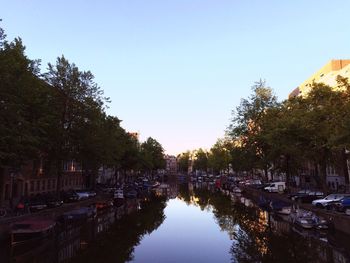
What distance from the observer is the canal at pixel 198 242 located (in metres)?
30.1

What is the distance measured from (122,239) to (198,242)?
770cm

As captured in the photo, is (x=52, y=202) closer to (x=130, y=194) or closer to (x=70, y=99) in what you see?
(x=70, y=99)

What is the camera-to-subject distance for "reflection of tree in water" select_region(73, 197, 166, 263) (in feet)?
98.5

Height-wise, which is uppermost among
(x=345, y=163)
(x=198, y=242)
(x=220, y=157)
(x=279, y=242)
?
(x=220, y=157)

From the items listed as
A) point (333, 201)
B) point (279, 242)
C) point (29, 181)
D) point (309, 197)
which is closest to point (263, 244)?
point (279, 242)

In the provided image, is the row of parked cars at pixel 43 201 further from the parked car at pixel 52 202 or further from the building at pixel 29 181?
the building at pixel 29 181

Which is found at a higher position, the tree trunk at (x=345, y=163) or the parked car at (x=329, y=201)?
the tree trunk at (x=345, y=163)

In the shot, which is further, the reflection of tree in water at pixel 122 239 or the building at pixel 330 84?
the building at pixel 330 84

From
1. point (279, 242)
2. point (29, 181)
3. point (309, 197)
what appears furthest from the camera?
point (29, 181)

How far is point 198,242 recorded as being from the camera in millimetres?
38219

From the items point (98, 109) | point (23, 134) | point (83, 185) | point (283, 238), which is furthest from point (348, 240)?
point (83, 185)

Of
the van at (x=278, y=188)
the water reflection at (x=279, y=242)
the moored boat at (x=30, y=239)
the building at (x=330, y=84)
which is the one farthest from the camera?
the building at (x=330, y=84)

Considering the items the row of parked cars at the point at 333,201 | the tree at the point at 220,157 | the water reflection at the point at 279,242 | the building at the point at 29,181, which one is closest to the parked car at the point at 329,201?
the row of parked cars at the point at 333,201

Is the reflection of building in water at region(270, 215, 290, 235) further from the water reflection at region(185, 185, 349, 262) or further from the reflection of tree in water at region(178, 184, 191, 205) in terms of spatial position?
the reflection of tree in water at region(178, 184, 191, 205)
